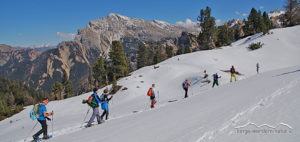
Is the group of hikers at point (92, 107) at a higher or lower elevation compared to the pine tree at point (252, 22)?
lower

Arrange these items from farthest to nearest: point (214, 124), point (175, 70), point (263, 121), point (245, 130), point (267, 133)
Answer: point (175, 70) → point (214, 124) → point (263, 121) → point (245, 130) → point (267, 133)

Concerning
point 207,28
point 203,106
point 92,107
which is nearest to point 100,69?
point 207,28

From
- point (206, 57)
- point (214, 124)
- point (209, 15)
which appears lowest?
point (214, 124)

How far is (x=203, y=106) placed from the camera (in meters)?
9.85

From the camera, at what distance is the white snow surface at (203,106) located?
5.48 metres

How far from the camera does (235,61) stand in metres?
37.9

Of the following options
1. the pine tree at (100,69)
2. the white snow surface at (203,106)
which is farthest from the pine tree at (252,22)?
the pine tree at (100,69)

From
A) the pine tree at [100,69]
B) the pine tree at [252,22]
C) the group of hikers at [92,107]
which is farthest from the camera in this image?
the pine tree at [252,22]

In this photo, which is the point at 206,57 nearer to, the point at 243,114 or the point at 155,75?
the point at 155,75

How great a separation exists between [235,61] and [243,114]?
35.0 metres

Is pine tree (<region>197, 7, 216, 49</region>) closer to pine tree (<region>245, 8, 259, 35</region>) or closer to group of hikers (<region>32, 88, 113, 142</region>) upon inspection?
pine tree (<region>245, 8, 259, 35</region>)

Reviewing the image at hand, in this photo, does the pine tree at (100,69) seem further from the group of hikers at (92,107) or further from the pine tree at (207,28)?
the group of hikers at (92,107)

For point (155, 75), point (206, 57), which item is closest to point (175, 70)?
point (155, 75)

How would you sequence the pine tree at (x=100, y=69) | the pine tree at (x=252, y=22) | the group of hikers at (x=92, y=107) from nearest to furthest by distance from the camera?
1. the group of hikers at (x=92, y=107)
2. the pine tree at (x=100, y=69)
3. the pine tree at (x=252, y=22)
